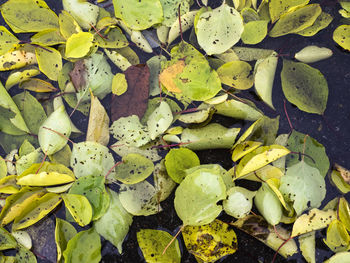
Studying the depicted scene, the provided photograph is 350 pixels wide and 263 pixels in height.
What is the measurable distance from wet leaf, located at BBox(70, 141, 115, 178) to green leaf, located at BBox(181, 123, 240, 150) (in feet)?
0.63

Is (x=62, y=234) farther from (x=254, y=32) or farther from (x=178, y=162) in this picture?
(x=254, y=32)

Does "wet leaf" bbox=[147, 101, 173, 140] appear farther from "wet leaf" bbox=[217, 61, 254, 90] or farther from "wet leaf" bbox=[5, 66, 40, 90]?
"wet leaf" bbox=[5, 66, 40, 90]

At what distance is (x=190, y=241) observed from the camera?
0.85m

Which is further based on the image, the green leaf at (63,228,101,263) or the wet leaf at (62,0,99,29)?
the wet leaf at (62,0,99,29)

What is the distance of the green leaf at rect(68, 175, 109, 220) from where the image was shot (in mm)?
857

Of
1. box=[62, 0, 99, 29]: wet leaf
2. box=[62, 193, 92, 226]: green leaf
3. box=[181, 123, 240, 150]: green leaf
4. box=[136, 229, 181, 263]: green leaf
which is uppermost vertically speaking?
box=[62, 0, 99, 29]: wet leaf

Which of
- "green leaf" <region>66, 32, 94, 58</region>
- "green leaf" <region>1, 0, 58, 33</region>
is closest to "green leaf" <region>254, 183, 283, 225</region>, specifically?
"green leaf" <region>66, 32, 94, 58</region>

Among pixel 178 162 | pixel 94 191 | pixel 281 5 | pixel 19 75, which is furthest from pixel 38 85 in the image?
pixel 281 5

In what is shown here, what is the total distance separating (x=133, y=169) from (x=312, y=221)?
1.45ft

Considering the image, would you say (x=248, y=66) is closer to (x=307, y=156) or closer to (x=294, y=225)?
(x=307, y=156)

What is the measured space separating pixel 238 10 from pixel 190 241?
23.2 inches

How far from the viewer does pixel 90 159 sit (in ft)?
2.88

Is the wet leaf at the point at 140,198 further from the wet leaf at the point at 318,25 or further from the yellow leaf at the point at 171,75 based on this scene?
the wet leaf at the point at 318,25

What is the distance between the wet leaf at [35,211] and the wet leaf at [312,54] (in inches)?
27.5
